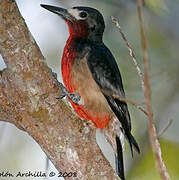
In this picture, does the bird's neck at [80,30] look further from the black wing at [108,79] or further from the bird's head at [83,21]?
the black wing at [108,79]

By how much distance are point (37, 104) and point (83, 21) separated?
171cm

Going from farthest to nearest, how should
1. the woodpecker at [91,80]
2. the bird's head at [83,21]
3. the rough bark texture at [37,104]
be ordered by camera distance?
the bird's head at [83,21], the woodpecker at [91,80], the rough bark texture at [37,104]

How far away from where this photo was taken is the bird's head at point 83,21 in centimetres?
427

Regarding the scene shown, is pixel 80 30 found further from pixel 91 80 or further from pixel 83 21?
pixel 91 80

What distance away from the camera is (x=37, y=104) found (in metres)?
2.85

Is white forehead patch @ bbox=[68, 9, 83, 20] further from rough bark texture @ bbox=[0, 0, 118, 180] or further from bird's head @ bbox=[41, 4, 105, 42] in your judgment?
rough bark texture @ bbox=[0, 0, 118, 180]

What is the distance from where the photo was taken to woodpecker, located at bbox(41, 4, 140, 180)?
153 inches

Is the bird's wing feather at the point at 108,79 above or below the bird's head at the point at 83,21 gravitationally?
below

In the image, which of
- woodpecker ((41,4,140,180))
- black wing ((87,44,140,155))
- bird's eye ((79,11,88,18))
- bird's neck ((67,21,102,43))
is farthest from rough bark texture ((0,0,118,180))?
bird's eye ((79,11,88,18))

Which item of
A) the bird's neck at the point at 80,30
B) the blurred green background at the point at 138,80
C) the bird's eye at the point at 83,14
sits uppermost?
the bird's eye at the point at 83,14

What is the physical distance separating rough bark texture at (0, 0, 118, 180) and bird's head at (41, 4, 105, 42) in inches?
56.9

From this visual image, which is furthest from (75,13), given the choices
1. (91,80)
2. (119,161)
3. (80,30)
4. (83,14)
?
(119,161)

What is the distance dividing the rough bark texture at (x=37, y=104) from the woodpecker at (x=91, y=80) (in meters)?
0.81

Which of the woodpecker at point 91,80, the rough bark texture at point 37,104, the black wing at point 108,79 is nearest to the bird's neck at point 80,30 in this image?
the woodpecker at point 91,80
